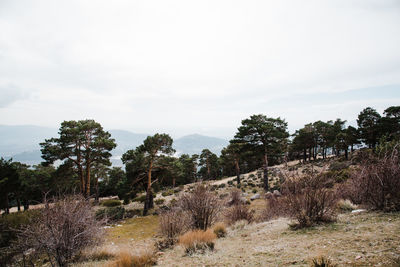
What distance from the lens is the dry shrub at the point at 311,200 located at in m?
6.58

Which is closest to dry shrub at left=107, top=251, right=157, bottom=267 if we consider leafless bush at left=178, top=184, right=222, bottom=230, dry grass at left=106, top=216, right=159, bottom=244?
leafless bush at left=178, top=184, right=222, bottom=230

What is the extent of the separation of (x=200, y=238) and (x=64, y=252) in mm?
4588

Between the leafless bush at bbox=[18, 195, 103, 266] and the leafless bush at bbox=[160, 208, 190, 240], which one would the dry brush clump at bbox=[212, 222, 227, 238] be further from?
the leafless bush at bbox=[18, 195, 103, 266]

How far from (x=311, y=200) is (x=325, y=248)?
2.33m

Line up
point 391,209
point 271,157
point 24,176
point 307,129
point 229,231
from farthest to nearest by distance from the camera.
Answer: point 307,129, point 24,176, point 271,157, point 229,231, point 391,209

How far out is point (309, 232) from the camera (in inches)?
236

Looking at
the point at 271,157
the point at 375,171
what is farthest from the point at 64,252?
the point at 271,157

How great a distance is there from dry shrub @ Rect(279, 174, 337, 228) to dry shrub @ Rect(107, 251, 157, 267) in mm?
5036

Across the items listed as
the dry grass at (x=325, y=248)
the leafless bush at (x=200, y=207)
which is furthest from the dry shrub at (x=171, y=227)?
the dry grass at (x=325, y=248)

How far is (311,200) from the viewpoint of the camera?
658 centimetres

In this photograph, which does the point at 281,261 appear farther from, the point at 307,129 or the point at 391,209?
the point at 307,129

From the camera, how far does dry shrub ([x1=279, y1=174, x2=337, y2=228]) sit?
6.58 m

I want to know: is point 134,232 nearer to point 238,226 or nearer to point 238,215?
point 238,215

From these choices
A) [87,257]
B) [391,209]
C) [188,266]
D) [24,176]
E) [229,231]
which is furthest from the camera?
[24,176]
